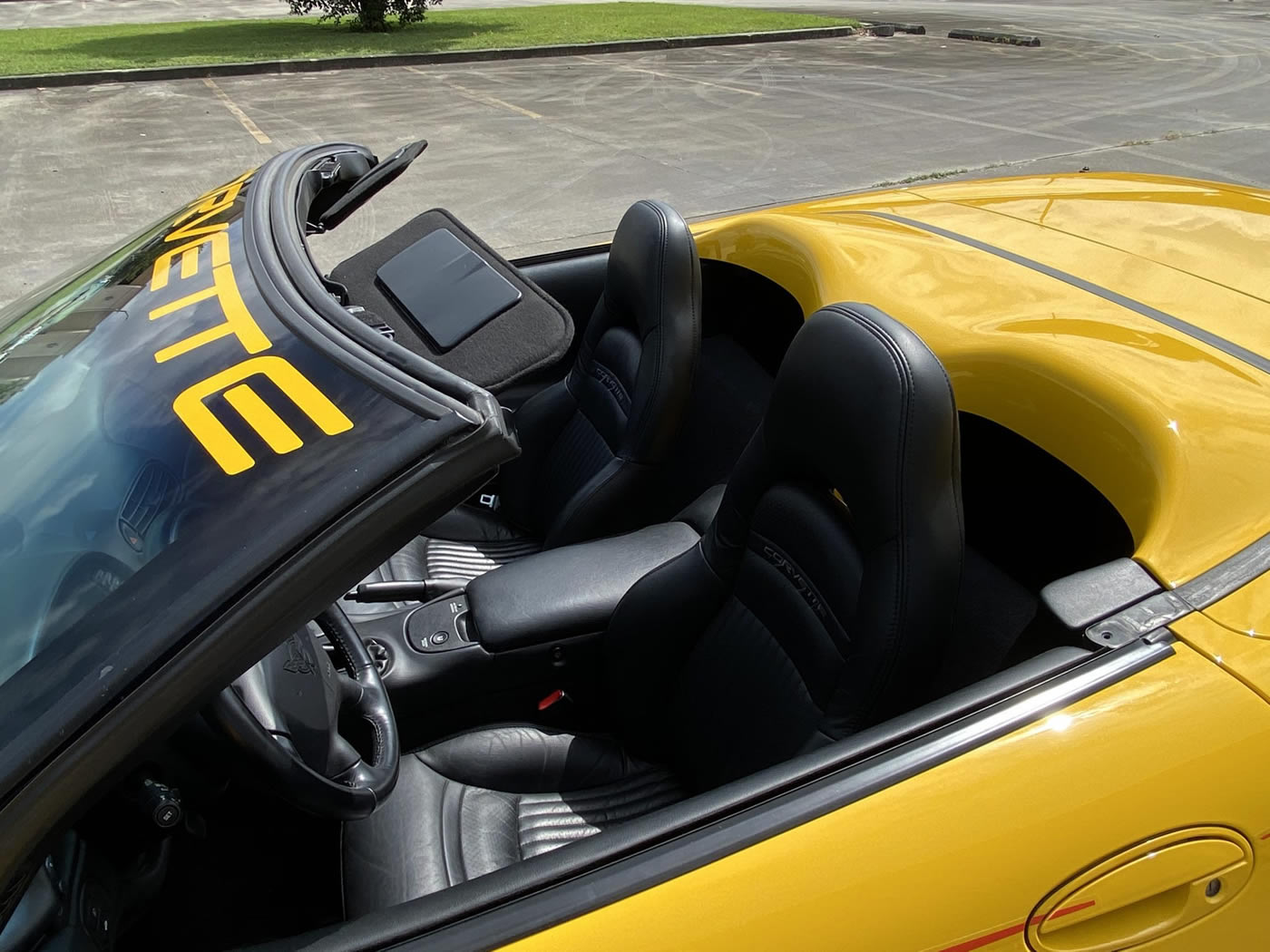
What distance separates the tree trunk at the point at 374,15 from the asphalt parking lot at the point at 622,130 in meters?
3.50

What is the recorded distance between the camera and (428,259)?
96.2 inches

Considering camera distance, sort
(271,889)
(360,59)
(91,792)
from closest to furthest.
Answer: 1. (91,792)
2. (271,889)
3. (360,59)

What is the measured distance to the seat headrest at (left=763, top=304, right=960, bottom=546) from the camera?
1.41 meters

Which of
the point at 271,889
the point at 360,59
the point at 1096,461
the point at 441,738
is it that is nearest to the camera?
the point at 1096,461

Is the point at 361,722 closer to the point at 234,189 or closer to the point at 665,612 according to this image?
the point at 665,612

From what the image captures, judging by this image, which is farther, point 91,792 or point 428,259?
point 428,259

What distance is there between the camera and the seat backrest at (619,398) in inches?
95.5

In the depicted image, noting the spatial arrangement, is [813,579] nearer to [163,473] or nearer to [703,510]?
[703,510]

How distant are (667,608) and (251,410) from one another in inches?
42.2

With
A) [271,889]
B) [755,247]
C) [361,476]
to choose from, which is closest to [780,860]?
[361,476]

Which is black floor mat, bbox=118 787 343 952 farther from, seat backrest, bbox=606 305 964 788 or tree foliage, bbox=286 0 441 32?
tree foliage, bbox=286 0 441 32

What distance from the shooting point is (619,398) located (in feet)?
8.72

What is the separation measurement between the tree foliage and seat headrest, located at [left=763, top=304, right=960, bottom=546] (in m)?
15.9

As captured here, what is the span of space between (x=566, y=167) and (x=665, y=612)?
6.47m
